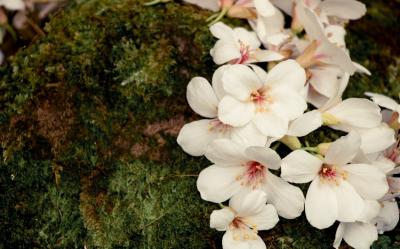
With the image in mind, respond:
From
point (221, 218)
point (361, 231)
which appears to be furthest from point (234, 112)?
point (361, 231)

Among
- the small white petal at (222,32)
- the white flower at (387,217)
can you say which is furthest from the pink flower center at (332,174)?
the small white petal at (222,32)

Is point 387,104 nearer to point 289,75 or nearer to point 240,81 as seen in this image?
point 289,75

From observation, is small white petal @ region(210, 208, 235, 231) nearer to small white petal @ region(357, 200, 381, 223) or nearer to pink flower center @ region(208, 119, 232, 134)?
pink flower center @ region(208, 119, 232, 134)

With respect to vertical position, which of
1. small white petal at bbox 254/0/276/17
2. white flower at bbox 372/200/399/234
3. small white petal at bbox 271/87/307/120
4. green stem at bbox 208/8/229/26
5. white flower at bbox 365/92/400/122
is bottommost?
white flower at bbox 372/200/399/234

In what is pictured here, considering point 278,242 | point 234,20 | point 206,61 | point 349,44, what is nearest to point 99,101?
point 206,61

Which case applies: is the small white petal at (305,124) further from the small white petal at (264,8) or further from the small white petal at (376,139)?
the small white petal at (264,8)

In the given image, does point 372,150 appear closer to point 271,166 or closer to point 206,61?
point 271,166

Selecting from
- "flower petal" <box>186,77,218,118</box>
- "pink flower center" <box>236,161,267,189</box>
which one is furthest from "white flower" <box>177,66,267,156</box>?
"pink flower center" <box>236,161,267,189</box>
